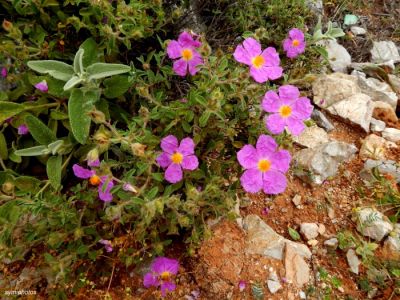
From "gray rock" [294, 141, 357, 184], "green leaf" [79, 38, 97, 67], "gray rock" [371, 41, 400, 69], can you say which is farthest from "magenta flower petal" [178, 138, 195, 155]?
"gray rock" [371, 41, 400, 69]

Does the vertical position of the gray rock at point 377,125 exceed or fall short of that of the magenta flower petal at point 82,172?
it falls short

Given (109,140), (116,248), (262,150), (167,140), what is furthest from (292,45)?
(116,248)

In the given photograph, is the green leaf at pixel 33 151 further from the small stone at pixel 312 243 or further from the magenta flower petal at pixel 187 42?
the small stone at pixel 312 243

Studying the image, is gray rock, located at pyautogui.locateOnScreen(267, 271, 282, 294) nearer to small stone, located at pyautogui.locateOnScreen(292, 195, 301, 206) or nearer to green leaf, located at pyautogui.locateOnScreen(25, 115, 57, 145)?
small stone, located at pyautogui.locateOnScreen(292, 195, 301, 206)

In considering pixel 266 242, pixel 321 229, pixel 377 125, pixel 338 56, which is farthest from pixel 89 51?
pixel 338 56

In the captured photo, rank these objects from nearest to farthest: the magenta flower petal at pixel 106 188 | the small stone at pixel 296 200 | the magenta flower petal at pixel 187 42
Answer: the magenta flower petal at pixel 106 188 < the magenta flower petal at pixel 187 42 < the small stone at pixel 296 200

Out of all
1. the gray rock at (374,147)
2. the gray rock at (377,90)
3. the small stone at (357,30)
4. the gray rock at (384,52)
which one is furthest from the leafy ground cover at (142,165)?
the small stone at (357,30)
